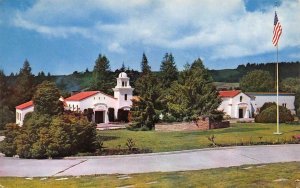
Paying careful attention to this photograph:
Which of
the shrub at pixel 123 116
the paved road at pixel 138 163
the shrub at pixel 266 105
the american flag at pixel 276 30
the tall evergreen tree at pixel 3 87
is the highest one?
the american flag at pixel 276 30

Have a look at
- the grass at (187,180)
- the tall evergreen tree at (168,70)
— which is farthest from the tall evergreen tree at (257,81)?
the grass at (187,180)

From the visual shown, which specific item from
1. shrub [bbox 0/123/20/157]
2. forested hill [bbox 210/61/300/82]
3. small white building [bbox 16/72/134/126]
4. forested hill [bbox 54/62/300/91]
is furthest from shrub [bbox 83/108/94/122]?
forested hill [bbox 210/61/300/82]

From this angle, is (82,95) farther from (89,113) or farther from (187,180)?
(187,180)

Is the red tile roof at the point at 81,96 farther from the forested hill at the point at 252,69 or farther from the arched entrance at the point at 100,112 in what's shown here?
the forested hill at the point at 252,69

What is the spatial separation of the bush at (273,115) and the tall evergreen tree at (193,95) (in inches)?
21.1

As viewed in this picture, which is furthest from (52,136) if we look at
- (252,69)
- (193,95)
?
(252,69)

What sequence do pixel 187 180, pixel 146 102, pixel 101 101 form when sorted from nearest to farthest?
pixel 187 180, pixel 101 101, pixel 146 102

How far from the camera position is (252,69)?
16.6 feet

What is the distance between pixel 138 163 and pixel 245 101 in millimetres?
1376

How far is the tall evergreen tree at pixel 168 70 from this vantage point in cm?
483

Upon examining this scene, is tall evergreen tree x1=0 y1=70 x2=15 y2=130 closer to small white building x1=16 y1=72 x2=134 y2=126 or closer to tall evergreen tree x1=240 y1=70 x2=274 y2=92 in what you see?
small white building x1=16 y1=72 x2=134 y2=126

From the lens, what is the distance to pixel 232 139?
5066 millimetres

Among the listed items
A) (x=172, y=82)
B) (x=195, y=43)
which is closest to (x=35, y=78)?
(x=172, y=82)

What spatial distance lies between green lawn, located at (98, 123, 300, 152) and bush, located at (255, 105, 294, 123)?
0.22ft
